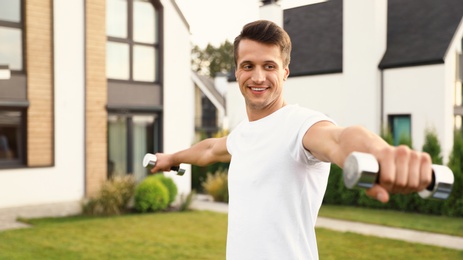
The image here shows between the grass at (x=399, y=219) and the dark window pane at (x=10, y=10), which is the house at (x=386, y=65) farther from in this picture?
the dark window pane at (x=10, y=10)

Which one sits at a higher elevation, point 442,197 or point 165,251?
point 442,197

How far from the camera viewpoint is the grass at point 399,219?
8.46 metres

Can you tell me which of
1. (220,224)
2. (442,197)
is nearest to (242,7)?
(442,197)

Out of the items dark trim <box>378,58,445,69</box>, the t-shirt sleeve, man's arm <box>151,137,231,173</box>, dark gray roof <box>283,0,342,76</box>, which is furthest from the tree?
the t-shirt sleeve

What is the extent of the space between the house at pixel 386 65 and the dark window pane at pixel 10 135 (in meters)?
7.39

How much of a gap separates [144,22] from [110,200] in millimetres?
4898

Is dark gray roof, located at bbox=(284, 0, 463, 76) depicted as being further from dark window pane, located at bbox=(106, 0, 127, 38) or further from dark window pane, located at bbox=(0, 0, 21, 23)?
dark window pane, located at bbox=(0, 0, 21, 23)

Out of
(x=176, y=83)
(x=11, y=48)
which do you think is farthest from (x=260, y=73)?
(x=176, y=83)

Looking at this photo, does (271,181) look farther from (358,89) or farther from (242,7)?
(358,89)

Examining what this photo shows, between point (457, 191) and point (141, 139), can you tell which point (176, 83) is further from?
point (457, 191)

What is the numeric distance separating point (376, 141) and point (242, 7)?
2.67 metres

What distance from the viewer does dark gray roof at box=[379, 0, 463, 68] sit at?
14406 mm

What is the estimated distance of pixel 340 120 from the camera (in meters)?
15.7

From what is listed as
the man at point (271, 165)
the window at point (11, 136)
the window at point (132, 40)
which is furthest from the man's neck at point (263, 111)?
the window at point (132, 40)
